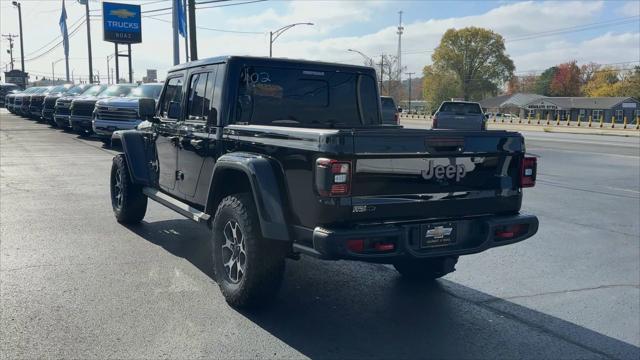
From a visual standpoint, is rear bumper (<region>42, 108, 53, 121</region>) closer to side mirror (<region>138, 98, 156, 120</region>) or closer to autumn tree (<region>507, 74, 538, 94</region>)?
side mirror (<region>138, 98, 156, 120</region>)

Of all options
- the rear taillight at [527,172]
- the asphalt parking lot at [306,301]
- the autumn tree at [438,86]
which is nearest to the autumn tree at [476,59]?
the autumn tree at [438,86]

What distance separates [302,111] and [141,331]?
2.52 metres

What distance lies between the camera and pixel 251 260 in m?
4.43

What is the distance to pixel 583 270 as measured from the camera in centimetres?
610

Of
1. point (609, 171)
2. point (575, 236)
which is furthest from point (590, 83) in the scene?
point (575, 236)

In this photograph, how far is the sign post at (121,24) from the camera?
4372 centimetres

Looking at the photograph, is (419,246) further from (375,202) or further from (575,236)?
(575,236)

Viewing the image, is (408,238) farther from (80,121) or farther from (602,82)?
(602,82)

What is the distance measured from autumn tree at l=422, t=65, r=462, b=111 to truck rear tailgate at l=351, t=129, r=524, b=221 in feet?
307

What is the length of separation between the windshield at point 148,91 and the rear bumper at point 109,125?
0.87 m

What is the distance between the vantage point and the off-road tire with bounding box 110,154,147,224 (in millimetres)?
7336

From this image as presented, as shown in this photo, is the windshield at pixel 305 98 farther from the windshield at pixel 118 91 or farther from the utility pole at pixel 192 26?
the utility pole at pixel 192 26

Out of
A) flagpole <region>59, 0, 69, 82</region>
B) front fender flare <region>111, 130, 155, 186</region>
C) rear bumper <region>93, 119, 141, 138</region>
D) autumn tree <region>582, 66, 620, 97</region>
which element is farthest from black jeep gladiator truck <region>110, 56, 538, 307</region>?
autumn tree <region>582, 66, 620, 97</region>

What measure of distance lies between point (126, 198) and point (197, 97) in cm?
230
